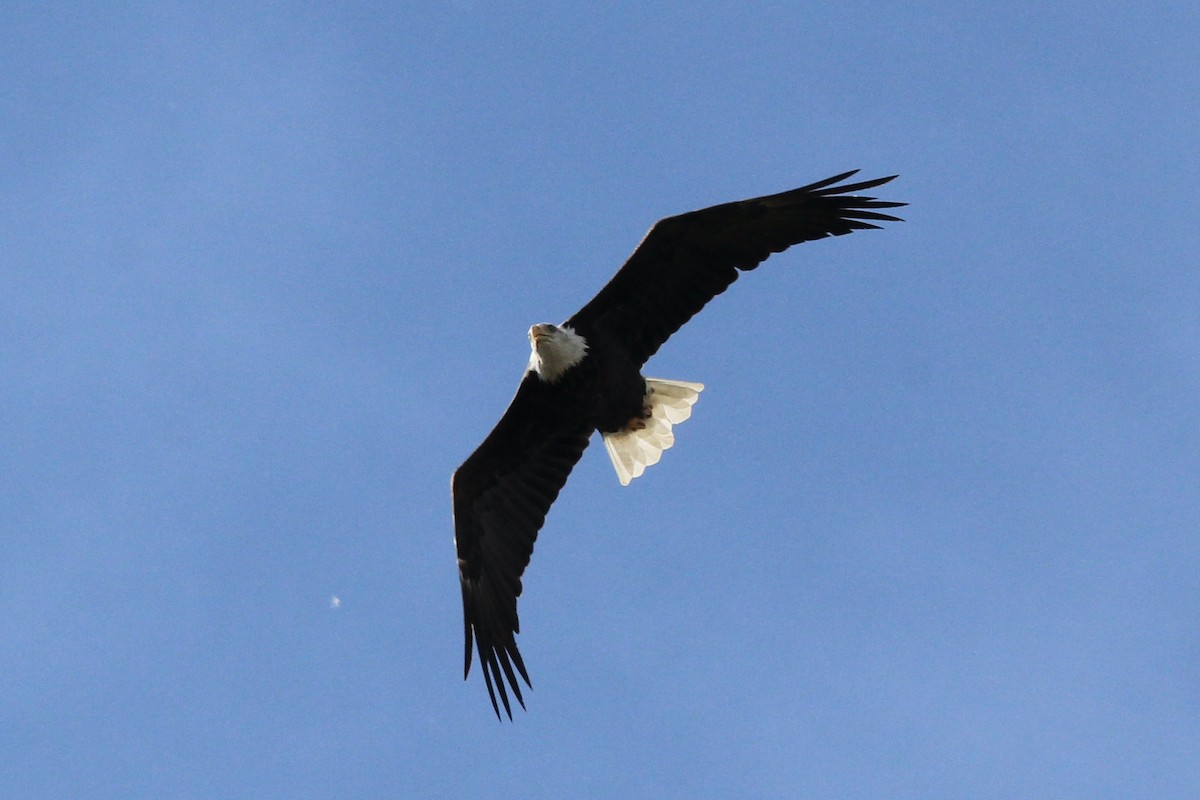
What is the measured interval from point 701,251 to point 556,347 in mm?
1170

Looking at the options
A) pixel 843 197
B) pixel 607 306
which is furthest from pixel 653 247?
pixel 843 197

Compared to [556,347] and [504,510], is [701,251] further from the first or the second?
[504,510]

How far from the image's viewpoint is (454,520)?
1090cm

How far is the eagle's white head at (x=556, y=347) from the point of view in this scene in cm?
1020

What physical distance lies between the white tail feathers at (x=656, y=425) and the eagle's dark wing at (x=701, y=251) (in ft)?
2.03

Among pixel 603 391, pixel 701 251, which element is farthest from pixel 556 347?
pixel 701 251

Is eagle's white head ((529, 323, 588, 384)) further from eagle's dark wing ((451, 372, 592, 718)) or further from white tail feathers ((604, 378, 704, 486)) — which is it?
white tail feathers ((604, 378, 704, 486))

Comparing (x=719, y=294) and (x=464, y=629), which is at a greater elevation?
(x=719, y=294)

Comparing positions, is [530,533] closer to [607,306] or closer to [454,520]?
[454,520]

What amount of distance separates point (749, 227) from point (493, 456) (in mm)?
2443

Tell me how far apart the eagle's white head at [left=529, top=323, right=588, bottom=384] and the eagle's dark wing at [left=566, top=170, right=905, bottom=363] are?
0.15 meters

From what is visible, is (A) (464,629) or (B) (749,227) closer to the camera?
(B) (749,227)

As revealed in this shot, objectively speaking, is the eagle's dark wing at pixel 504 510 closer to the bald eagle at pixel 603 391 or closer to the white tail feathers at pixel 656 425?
the bald eagle at pixel 603 391

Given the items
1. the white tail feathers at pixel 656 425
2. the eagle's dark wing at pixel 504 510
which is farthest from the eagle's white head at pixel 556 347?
the white tail feathers at pixel 656 425
